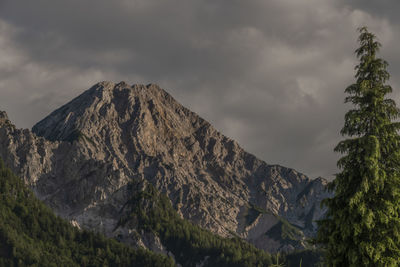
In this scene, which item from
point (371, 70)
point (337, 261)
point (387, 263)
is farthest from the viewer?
point (371, 70)

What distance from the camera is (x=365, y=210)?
A: 113 ft

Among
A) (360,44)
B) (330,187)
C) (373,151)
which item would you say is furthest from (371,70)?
(330,187)

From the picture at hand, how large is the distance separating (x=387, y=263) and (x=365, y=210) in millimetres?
3660

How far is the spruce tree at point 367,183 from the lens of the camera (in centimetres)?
3428

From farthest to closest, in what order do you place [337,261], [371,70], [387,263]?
1. [371,70]
2. [337,261]
3. [387,263]

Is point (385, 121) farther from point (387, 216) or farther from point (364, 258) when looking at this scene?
point (364, 258)

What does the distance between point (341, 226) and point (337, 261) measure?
2.57m

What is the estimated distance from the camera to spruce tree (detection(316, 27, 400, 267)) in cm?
3428

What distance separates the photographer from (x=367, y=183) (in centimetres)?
3506

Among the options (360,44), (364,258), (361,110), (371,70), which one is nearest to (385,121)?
(361,110)

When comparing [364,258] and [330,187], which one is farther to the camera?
[330,187]

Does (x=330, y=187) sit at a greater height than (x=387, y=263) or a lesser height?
greater

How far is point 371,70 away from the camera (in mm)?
38656

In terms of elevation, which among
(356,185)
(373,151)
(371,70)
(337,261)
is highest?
(371,70)
